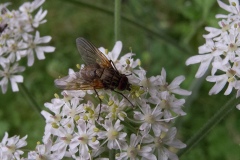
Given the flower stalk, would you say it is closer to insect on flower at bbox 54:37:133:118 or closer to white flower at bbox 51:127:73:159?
insect on flower at bbox 54:37:133:118

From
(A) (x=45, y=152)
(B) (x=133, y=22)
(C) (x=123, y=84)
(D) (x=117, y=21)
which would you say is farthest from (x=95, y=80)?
(B) (x=133, y=22)

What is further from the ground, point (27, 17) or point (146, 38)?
point (27, 17)

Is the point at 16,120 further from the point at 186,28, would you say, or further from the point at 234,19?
the point at 234,19

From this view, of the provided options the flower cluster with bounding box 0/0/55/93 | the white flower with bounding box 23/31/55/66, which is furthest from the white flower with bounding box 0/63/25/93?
the white flower with bounding box 23/31/55/66

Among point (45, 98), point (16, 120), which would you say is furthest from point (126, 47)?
point (16, 120)

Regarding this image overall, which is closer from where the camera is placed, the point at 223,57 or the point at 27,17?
the point at 223,57

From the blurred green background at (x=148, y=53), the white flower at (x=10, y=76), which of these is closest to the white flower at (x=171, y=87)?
the white flower at (x=10, y=76)
